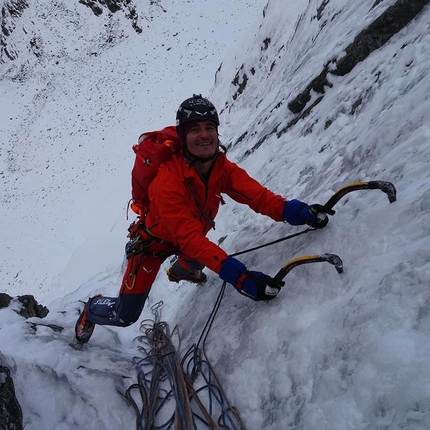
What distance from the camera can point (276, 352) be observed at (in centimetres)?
234

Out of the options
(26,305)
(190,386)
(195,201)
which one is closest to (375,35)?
(195,201)

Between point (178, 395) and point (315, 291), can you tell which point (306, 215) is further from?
point (178, 395)

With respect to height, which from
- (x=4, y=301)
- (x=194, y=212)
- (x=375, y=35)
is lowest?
(x=194, y=212)

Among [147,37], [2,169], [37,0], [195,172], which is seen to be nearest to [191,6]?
[147,37]

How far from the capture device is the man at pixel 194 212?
2.64m

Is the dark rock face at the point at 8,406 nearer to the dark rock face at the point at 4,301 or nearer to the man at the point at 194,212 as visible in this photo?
the man at the point at 194,212

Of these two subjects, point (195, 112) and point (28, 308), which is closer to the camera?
point (195, 112)

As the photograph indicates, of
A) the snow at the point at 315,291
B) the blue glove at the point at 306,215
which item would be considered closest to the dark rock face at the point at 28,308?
the snow at the point at 315,291

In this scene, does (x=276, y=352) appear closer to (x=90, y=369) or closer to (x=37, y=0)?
(x=90, y=369)

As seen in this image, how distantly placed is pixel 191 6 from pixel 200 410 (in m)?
27.8

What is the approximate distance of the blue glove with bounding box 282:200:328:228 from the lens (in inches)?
111

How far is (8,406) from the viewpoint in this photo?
2232 millimetres

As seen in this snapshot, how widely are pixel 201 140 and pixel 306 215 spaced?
40.1 inches

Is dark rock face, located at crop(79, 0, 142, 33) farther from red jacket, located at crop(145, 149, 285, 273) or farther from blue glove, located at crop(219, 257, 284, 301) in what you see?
blue glove, located at crop(219, 257, 284, 301)
